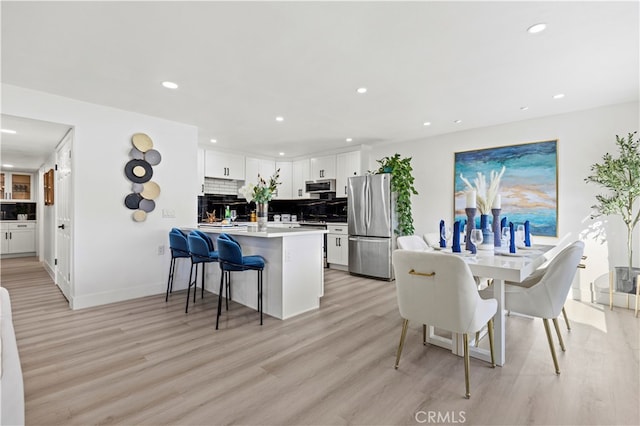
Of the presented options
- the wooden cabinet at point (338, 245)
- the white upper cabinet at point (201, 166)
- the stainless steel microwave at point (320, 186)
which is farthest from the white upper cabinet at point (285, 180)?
the white upper cabinet at point (201, 166)

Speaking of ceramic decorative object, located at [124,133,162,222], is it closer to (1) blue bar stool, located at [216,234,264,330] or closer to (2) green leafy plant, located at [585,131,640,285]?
(1) blue bar stool, located at [216,234,264,330]

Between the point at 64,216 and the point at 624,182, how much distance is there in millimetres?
6639

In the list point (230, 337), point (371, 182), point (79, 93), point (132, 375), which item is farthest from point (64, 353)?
point (371, 182)

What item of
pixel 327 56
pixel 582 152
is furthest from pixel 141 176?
pixel 582 152

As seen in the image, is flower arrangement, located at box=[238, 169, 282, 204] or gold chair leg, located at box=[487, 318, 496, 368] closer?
gold chair leg, located at box=[487, 318, 496, 368]

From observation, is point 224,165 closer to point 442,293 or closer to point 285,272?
point 285,272

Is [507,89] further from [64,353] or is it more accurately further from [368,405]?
[64,353]

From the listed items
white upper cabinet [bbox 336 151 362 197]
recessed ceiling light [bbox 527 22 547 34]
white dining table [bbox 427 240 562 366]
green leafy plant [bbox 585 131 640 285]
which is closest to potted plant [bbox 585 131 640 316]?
green leafy plant [bbox 585 131 640 285]

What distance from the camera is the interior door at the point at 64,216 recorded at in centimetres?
367

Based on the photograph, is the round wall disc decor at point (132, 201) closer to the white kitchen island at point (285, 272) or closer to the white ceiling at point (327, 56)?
the white ceiling at point (327, 56)

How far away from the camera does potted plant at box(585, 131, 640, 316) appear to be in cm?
330

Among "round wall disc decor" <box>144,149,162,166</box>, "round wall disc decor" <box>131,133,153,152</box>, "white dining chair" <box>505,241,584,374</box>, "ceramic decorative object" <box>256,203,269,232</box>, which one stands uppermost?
"round wall disc decor" <box>131,133,153,152</box>

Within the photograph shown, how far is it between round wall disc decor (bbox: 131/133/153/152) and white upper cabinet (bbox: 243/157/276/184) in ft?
8.42

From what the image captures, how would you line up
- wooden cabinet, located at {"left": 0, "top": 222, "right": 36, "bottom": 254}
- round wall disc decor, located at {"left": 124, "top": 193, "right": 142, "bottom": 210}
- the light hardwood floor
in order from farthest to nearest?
wooden cabinet, located at {"left": 0, "top": 222, "right": 36, "bottom": 254} < round wall disc decor, located at {"left": 124, "top": 193, "right": 142, "bottom": 210} < the light hardwood floor
